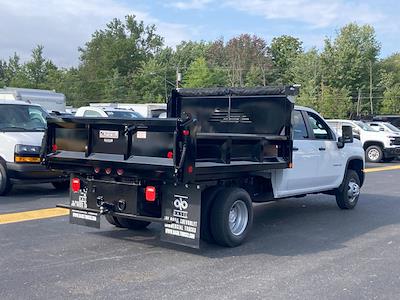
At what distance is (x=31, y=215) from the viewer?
9492 millimetres

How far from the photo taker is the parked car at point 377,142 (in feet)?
80.9

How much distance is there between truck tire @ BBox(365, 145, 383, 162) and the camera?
81.8ft

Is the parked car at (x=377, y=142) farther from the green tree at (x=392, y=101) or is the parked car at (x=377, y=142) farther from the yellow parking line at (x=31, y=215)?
the green tree at (x=392, y=101)

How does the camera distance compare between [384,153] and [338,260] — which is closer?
[338,260]

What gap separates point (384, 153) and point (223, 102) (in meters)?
Result: 17.3

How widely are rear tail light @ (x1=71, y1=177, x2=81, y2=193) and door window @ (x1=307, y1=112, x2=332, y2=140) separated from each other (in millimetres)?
4284

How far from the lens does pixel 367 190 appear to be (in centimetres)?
1406

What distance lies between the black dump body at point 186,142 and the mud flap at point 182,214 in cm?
29

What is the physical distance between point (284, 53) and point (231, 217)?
78.4m

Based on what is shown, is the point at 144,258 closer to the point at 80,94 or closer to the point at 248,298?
the point at 248,298

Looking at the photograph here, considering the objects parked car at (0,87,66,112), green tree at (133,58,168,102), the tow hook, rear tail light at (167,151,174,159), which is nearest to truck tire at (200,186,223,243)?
rear tail light at (167,151,174,159)

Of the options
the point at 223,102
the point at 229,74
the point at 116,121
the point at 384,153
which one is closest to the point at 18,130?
the point at 223,102

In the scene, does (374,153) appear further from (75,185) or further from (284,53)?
(284,53)

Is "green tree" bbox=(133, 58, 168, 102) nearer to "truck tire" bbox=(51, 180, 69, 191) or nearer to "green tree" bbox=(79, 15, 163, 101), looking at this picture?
"green tree" bbox=(79, 15, 163, 101)
